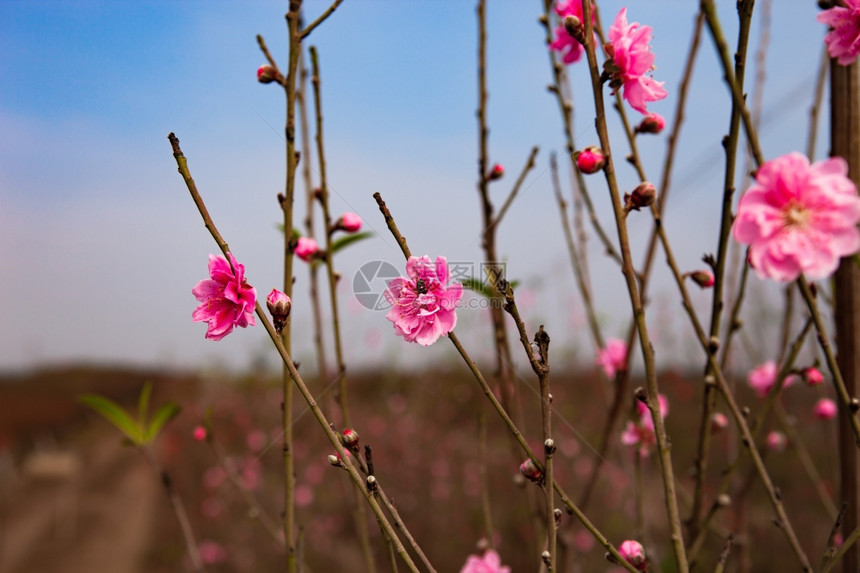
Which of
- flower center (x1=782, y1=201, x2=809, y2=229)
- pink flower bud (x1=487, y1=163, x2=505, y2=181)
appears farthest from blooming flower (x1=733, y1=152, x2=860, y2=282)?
pink flower bud (x1=487, y1=163, x2=505, y2=181)

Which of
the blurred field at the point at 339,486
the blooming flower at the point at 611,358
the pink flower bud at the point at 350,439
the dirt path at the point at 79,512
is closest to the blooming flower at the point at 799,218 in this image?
the pink flower bud at the point at 350,439

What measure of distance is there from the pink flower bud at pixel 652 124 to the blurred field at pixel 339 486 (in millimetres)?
972

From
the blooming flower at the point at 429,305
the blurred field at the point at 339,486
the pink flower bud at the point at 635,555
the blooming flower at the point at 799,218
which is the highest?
the blooming flower at the point at 799,218

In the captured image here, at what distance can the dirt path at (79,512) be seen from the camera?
5031mm

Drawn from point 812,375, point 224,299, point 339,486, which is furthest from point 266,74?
point 339,486

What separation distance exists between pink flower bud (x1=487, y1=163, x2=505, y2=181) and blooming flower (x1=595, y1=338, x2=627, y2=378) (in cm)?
51

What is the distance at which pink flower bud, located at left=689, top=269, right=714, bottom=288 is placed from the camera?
898 mm

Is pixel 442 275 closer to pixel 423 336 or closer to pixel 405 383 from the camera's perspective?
pixel 423 336

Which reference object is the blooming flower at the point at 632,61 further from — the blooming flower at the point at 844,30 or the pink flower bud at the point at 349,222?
the pink flower bud at the point at 349,222

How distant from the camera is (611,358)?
1467mm

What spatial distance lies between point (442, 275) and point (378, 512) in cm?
28

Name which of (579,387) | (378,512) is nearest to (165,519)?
(579,387)

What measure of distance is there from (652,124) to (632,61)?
217 millimetres

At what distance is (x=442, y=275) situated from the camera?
688 millimetres
